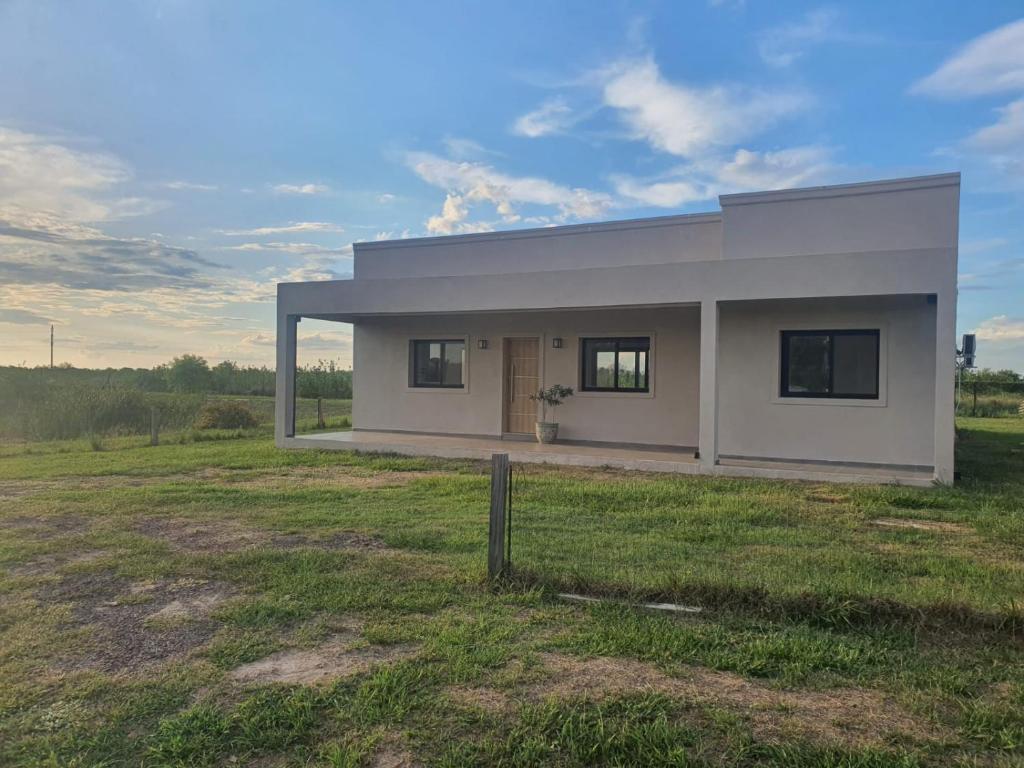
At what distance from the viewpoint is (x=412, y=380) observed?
1487 centimetres

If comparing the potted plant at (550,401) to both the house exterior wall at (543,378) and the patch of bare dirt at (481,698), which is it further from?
the patch of bare dirt at (481,698)

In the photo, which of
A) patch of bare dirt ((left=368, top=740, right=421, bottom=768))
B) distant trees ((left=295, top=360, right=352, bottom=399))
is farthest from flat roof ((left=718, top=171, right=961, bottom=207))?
distant trees ((left=295, top=360, right=352, bottom=399))

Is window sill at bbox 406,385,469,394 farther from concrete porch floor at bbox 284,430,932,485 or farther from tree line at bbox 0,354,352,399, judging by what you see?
tree line at bbox 0,354,352,399

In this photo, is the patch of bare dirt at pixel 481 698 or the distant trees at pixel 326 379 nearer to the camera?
the patch of bare dirt at pixel 481 698

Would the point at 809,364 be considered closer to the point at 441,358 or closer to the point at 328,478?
the point at 441,358

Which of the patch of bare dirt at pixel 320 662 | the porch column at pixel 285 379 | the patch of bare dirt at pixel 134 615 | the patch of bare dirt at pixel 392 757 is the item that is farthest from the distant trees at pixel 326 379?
the patch of bare dirt at pixel 392 757

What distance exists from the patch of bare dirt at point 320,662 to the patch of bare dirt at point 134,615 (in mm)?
544

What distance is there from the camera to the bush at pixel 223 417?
1847 centimetres

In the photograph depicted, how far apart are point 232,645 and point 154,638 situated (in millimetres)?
525

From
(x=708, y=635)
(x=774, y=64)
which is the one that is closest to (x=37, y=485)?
(x=708, y=635)

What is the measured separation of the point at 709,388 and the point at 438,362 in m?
6.38

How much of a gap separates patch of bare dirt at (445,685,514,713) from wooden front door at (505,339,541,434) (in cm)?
1053

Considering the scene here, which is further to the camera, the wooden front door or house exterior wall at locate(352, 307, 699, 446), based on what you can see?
the wooden front door

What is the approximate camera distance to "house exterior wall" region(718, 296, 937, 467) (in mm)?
10383
